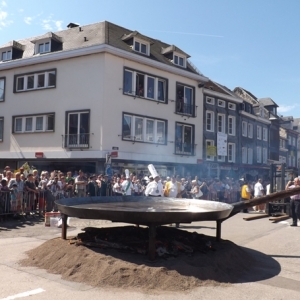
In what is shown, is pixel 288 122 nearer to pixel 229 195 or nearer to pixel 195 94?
pixel 195 94

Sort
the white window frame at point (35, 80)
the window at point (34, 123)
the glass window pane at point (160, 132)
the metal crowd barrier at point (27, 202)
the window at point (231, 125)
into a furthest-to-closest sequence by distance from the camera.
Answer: the window at point (231, 125) < the glass window pane at point (160, 132) < the white window frame at point (35, 80) < the window at point (34, 123) < the metal crowd barrier at point (27, 202)

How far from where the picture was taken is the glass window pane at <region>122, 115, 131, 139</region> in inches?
1038

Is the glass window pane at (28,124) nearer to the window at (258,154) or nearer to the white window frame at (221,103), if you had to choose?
the white window frame at (221,103)

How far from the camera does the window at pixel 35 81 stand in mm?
27469

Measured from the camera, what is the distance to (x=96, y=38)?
87.7 ft

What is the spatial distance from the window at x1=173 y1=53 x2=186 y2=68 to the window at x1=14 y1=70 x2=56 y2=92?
32.1 ft

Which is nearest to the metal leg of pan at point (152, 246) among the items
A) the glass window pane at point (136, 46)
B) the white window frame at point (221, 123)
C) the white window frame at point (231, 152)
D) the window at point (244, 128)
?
the glass window pane at point (136, 46)

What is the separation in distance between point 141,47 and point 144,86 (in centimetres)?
299

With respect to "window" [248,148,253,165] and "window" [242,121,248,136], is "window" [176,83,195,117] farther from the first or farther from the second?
"window" [248,148,253,165]

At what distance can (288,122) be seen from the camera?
7056 cm

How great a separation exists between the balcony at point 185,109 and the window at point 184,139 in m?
0.90

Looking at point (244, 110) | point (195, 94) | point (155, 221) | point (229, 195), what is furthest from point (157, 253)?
Result: point (244, 110)

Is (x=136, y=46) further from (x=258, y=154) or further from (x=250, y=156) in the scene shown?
(x=258, y=154)

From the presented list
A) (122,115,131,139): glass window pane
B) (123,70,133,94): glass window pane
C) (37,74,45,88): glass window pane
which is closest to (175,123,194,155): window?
(122,115,131,139): glass window pane
